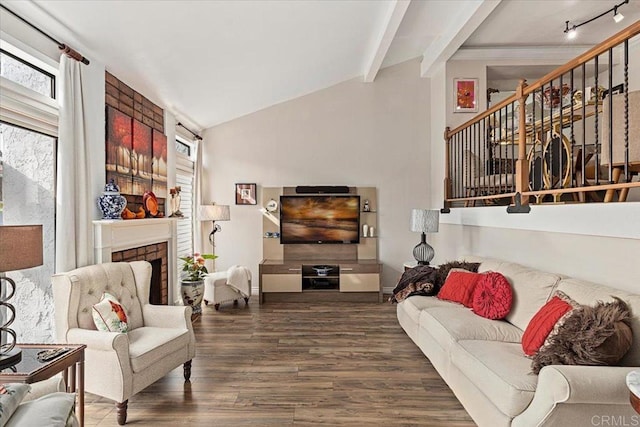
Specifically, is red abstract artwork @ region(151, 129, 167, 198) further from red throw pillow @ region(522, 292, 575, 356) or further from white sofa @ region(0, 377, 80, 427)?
red throw pillow @ region(522, 292, 575, 356)

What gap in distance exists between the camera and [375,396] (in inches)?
125

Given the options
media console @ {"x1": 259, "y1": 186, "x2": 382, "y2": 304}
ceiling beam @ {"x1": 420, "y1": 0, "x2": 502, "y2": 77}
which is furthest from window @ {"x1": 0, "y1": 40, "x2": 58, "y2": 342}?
ceiling beam @ {"x1": 420, "y1": 0, "x2": 502, "y2": 77}

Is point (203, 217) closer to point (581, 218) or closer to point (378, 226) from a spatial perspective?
point (378, 226)

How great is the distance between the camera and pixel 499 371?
2443 mm

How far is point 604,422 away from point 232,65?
14.8 feet

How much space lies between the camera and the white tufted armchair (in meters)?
2.79

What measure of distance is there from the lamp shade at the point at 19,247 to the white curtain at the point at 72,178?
1.11 meters

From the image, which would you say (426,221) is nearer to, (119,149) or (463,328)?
(463,328)

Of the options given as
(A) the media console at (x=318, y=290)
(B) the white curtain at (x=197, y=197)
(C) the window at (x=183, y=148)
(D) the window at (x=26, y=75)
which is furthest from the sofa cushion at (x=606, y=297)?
(C) the window at (x=183, y=148)

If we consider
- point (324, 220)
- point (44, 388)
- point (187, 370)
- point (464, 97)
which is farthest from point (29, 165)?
point (464, 97)

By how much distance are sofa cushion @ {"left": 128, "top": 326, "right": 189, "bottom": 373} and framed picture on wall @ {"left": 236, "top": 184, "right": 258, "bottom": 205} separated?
366 centimetres

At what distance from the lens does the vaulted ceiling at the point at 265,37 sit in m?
3.31

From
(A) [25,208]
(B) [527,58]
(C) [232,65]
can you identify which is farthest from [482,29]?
(A) [25,208]

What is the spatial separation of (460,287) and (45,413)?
11.4 ft
